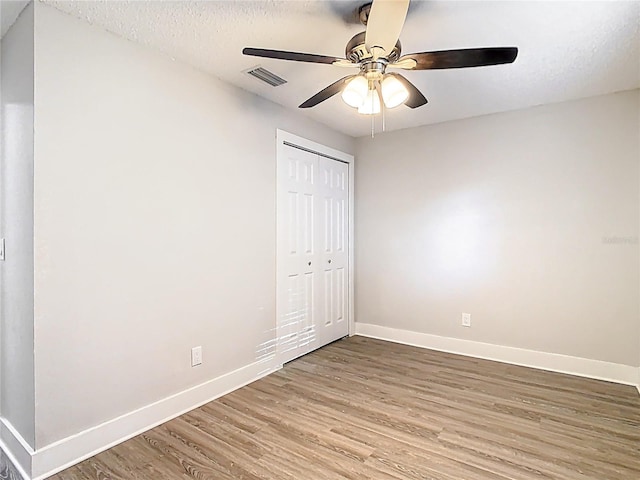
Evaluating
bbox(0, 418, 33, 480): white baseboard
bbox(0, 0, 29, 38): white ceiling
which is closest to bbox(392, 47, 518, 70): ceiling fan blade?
bbox(0, 0, 29, 38): white ceiling

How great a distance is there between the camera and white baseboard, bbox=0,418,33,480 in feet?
5.80

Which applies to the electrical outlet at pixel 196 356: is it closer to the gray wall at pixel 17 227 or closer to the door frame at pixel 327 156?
the door frame at pixel 327 156

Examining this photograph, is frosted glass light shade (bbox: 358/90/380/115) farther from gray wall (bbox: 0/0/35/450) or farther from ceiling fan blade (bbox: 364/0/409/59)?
gray wall (bbox: 0/0/35/450)

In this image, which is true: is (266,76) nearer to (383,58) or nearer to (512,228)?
(383,58)

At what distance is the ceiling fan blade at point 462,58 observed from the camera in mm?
1545

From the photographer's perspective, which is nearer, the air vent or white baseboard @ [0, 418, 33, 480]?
white baseboard @ [0, 418, 33, 480]

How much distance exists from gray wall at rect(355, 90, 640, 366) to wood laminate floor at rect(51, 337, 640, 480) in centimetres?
52

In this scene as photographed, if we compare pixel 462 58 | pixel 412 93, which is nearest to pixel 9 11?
pixel 412 93

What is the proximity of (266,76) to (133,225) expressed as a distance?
1.38 metres

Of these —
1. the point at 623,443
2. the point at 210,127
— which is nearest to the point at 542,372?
the point at 623,443

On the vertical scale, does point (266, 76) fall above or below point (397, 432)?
above

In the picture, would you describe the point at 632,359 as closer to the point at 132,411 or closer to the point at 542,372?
the point at 542,372

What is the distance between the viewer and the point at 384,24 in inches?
59.1

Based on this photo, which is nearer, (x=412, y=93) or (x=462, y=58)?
(x=462, y=58)
